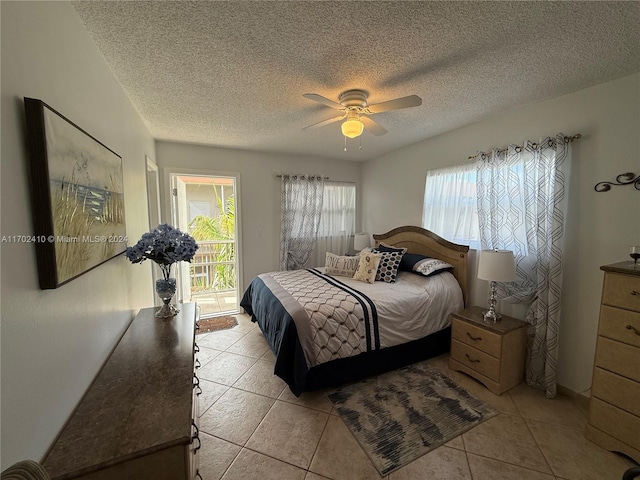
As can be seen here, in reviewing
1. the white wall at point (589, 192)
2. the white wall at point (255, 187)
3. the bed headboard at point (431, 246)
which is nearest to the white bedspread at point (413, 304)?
the bed headboard at point (431, 246)

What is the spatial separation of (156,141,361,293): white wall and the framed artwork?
2.33 m

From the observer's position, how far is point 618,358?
61.3 inches

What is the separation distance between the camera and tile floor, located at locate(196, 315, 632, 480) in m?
1.50

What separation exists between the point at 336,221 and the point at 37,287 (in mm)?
3910

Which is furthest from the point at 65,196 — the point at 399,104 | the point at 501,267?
the point at 501,267

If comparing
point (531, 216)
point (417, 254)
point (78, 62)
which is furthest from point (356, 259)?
point (78, 62)

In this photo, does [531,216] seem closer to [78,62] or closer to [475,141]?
[475,141]

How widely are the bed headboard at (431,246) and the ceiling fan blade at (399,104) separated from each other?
1783 millimetres

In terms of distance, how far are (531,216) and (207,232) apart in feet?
15.7

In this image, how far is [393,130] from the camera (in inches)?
116

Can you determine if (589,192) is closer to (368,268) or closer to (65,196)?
(368,268)

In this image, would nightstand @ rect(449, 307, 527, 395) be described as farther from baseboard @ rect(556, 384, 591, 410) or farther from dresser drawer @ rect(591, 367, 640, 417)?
dresser drawer @ rect(591, 367, 640, 417)

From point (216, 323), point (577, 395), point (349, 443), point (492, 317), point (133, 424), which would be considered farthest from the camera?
point (216, 323)

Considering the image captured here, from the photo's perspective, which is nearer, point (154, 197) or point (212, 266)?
point (154, 197)
